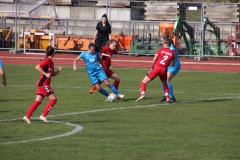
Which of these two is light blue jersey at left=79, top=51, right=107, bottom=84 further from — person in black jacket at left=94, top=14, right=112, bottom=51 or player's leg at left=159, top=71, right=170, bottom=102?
person in black jacket at left=94, top=14, right=112, bottom=51

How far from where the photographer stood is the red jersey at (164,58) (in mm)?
15195

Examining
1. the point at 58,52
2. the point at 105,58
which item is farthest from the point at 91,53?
the point at 58,52

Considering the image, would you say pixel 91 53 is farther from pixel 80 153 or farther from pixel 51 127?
pixel 80 153

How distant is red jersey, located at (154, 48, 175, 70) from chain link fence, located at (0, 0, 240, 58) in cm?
1222

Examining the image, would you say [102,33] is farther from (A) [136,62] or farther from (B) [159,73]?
(B) [159,73]

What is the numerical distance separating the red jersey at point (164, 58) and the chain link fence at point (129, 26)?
40.1 feet

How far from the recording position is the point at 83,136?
10.8 metres

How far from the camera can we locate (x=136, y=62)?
2773 centimetres

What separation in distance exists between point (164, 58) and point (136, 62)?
12.5 m

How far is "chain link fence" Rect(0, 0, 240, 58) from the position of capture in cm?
2995

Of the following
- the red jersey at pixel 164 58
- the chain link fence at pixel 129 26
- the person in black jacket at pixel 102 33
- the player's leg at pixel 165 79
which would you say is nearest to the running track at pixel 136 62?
the chain link fence at pixel 129 26

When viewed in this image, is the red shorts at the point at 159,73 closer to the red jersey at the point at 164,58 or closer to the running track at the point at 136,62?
the red jersey at the point at 164,58

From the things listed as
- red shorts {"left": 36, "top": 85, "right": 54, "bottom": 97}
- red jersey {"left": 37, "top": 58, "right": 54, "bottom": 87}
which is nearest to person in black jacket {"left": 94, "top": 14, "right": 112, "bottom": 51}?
red jersey {"left": 37, "top": 58, "right": 54, "bottom": 87}

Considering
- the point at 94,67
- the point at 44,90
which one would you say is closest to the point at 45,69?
the point at 44,90
